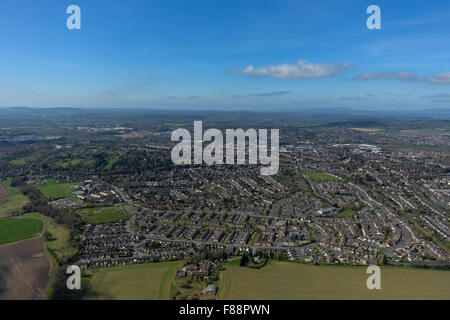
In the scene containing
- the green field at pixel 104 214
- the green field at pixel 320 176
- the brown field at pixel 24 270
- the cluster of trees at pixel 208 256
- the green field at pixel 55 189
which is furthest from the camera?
the green field at pixel 320 176

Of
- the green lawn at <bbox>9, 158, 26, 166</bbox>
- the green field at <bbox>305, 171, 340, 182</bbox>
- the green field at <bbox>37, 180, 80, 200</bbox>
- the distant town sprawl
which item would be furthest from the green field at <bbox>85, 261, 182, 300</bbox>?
the green lawn at <bbox>9, 158, 26, 166</bbox>

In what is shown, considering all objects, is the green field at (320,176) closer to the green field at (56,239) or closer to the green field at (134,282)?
the green field at (134,282)

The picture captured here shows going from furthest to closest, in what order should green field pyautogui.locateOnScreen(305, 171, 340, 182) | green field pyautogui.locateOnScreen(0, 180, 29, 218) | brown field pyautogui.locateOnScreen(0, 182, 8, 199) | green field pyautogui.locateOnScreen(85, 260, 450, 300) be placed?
green field pyautogui.locateOnScreen(305, 171, 340, 182), brown field pyautogui.locateOnScreen(0, 182, 8, 199), green field pyautogui.locateOnScreen(0, 180, 29, 218), green field pyautogui.locateOnScreen(85, 260, 450, 300)

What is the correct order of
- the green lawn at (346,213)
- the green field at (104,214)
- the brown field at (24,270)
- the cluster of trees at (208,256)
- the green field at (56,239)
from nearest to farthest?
the brown field at (24,270) → the cluster of trees at (208,256) → the green field at (56,239) → the green field at (104,214) → the green lawn at (346,213)

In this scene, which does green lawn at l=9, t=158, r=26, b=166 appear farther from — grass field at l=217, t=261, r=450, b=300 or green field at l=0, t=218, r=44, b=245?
grass field at l=217, t=261, r=450, b=300

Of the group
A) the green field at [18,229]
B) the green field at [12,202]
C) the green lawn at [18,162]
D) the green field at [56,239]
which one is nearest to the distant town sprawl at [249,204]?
the green field at [56,239]

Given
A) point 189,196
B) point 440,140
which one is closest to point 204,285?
point 189,196
